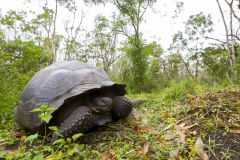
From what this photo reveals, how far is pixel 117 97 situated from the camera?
7.28 ft

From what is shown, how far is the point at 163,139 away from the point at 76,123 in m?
0.82

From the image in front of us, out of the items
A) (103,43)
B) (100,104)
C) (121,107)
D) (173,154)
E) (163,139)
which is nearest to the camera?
(173,154)

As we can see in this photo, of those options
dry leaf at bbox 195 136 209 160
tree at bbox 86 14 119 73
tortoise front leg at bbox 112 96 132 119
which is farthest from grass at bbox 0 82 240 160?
tree at bbox 86 14 119 73

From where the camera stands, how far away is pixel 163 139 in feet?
5.23

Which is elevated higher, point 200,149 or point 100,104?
point 100,104

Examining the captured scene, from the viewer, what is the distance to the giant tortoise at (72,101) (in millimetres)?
1752

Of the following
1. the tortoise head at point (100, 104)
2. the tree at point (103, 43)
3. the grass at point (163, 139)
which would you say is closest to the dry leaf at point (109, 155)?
the grass at point (163, 139)

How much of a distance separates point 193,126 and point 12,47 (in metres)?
11.5

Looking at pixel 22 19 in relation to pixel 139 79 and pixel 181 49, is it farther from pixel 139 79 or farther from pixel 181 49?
pixel 181 49

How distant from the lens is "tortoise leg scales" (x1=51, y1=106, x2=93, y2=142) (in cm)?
165

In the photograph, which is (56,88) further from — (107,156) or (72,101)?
(107,156)

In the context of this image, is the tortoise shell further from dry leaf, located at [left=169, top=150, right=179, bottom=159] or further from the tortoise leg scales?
dry leaf, located at [left=169, top=150, right=179, bottom=159]

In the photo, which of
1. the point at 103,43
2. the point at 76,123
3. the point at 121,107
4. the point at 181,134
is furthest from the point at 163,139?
the point at 103,43

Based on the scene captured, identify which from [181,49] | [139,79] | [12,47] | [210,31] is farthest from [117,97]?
[181,49]
